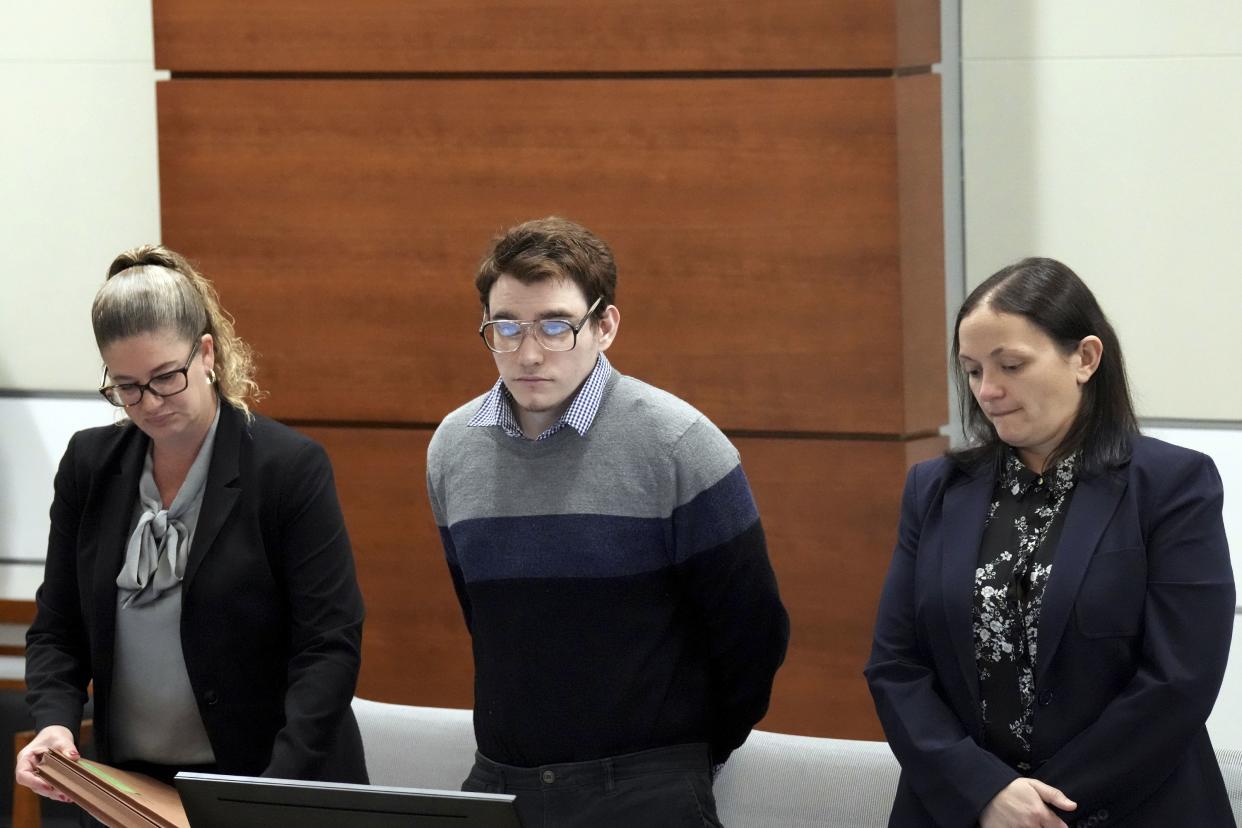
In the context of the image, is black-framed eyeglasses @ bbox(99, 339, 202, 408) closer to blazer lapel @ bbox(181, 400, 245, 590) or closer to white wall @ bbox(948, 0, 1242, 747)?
blazer lapel @ bbox(181, 400, 245, 590)

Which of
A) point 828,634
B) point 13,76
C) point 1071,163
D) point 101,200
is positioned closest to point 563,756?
point 828,634

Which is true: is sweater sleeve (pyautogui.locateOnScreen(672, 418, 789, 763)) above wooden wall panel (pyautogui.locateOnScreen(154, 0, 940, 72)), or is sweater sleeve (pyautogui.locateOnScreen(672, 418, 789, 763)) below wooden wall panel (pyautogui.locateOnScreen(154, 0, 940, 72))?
below

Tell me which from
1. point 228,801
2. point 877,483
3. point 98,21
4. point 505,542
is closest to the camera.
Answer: point 228,801

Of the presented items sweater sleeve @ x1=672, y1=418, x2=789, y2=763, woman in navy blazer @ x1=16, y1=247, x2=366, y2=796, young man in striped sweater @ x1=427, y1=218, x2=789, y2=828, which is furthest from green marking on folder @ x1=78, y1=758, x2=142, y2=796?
sweater sleeve @ x1=672, y1=418, x2=789, y2=763

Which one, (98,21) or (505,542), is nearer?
(505,542)

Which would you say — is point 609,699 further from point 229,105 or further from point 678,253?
point 229,105

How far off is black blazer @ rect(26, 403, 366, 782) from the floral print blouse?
41.1 inches

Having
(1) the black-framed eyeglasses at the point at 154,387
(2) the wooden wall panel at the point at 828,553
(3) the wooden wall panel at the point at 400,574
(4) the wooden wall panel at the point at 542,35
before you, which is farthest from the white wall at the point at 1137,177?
(1) the black-framed eyeglasses at the point at 154,387

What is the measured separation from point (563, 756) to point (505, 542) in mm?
348

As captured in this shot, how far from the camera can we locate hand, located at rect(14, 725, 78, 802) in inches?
98.7

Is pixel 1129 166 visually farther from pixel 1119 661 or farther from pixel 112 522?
pixel 112 522

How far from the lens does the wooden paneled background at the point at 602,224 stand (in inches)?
159

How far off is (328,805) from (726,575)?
81cm

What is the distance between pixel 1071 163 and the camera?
4.17 meters
